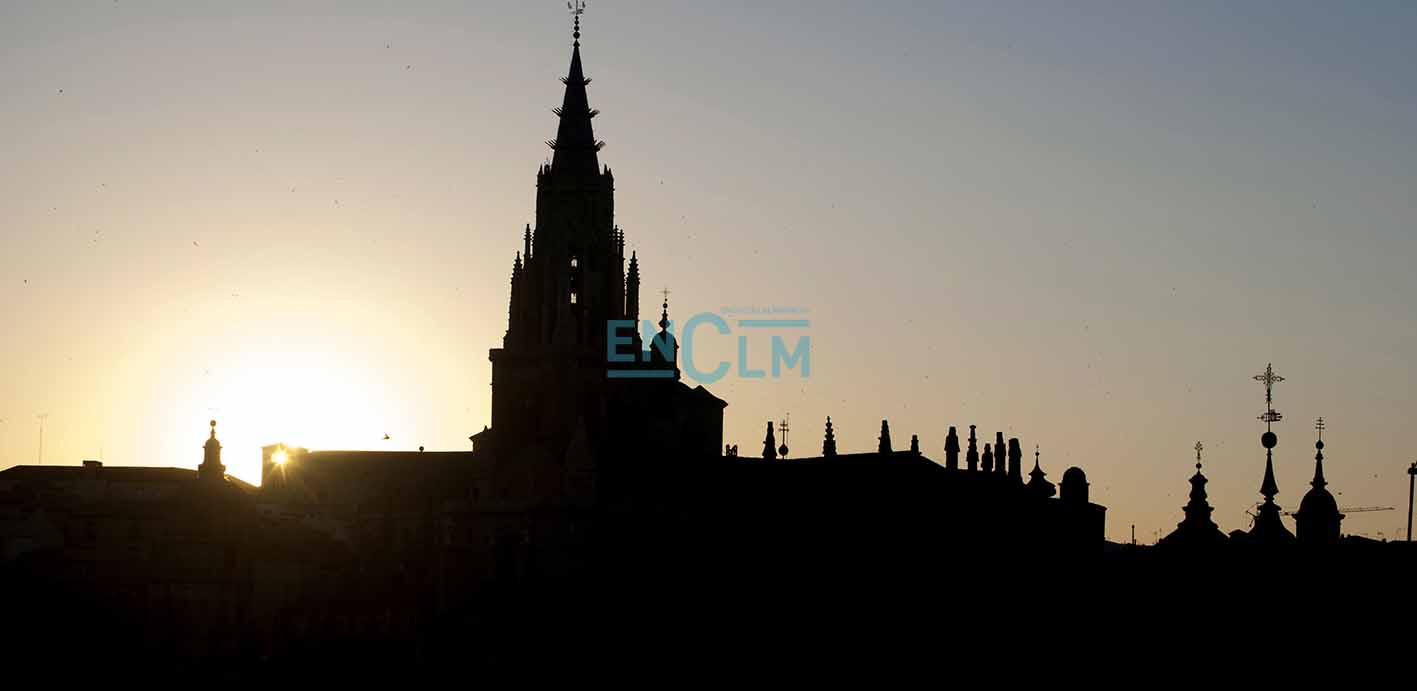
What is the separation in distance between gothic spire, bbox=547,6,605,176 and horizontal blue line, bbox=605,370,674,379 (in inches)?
337

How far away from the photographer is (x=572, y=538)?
106875 millimetres

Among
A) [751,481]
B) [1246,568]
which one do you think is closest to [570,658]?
[751,481]

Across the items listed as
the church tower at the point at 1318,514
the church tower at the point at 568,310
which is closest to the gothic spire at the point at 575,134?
the church tower at the point at 568,310

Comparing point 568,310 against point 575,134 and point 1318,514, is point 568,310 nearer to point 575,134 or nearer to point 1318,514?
point 575,134

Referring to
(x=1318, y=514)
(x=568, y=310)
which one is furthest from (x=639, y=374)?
(x=1318, y=514)

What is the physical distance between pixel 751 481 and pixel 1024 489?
468 inches

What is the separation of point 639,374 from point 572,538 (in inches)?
330

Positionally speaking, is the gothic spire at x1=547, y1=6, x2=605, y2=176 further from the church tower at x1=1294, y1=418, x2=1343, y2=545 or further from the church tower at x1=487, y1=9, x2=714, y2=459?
the church tower at x1=1294, y1=418, x2=1343, y2=545

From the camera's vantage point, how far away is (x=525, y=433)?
11000 centimetres

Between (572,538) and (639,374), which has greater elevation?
(639,374)

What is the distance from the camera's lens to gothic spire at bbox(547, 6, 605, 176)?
352 ft

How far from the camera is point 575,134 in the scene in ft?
352

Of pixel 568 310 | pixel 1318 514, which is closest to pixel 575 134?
pixel 568 310

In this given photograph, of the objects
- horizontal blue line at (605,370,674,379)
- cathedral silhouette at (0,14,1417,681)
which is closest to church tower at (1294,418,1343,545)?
cathedral silhouette at (0,14,1417,681)
